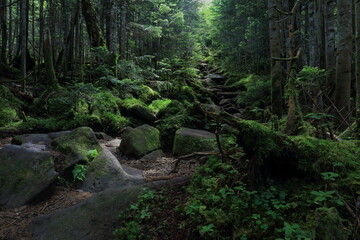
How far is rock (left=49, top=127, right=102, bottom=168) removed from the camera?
5641 millimetres

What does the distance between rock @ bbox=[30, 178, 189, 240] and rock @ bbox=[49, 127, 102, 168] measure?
72.6 inches

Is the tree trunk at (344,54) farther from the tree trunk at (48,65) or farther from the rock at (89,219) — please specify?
the tree trunk at (48,65)

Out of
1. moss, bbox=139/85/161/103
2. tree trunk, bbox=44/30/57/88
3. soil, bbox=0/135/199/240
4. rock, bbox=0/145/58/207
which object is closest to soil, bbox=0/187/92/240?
soil, bbox=0/135/199/240

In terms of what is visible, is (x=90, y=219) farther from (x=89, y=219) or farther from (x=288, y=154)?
(x=288, y=154)

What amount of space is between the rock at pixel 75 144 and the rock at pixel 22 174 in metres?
0.50

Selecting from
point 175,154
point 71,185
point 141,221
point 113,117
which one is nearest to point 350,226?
point 141,221

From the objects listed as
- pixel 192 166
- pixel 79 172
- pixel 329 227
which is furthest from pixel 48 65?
pixel 329 227

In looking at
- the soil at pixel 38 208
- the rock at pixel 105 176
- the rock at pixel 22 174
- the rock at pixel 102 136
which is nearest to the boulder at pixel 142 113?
the rock at pixel 102 136

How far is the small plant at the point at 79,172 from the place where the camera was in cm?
521

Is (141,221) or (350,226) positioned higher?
(350,226)

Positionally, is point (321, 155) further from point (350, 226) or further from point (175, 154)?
point (175, 154)

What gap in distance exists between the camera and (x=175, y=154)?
24.0ft

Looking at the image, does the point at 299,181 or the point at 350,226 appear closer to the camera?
the point at 350,226

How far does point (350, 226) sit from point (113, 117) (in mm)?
8325
